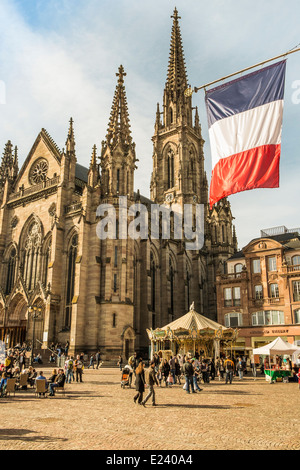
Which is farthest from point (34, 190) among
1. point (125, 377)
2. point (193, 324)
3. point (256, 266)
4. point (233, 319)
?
point (125, 377)

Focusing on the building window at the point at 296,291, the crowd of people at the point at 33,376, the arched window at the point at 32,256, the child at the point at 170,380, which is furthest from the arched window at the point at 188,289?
the child at the point at 170,380

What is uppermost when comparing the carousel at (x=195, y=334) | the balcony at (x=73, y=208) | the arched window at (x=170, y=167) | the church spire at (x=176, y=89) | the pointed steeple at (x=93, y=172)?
the church spire at (x=176, y=89)

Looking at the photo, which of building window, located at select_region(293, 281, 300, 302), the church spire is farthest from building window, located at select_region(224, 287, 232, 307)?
the church spire

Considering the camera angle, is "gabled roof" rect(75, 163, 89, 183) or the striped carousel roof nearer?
the striped carousel roof

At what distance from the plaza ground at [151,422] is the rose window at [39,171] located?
34.9 m

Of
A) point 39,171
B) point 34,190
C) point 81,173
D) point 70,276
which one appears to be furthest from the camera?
point 81,173

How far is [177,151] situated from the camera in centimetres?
6706

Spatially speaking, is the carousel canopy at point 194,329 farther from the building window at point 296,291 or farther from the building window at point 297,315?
the building window at point 296,291

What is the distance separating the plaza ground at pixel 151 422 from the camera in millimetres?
8586

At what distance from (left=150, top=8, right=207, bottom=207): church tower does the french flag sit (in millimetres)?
48939

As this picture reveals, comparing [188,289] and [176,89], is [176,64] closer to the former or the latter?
[176,89]

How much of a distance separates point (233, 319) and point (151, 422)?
32355 millimetres

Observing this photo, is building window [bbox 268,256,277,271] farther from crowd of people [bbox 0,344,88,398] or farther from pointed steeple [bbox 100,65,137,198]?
crowd of people [bbox 0,344,88,398]

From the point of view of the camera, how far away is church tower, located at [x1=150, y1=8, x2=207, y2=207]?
65.1 metres
